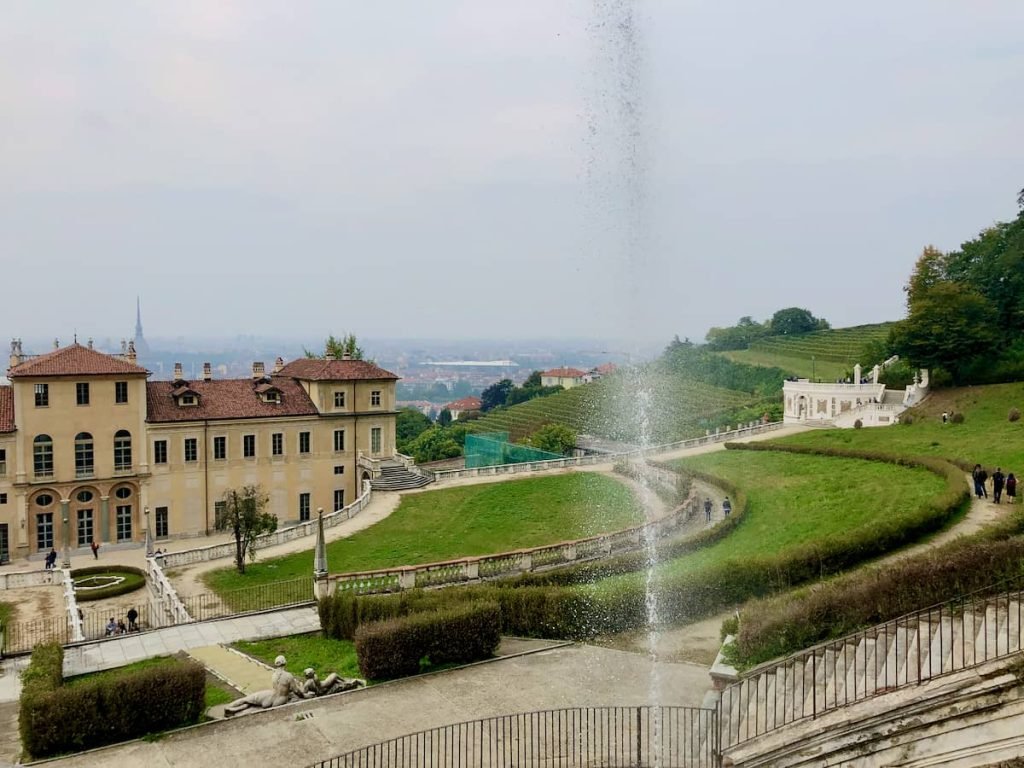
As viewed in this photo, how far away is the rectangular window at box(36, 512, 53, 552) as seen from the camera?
141ft

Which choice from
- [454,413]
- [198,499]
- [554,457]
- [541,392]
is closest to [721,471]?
[554,457]

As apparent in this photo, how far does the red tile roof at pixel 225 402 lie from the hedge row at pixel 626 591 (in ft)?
90.6

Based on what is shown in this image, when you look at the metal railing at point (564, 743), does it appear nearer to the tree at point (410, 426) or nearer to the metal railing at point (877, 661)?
the metal railing at point (877, 661)

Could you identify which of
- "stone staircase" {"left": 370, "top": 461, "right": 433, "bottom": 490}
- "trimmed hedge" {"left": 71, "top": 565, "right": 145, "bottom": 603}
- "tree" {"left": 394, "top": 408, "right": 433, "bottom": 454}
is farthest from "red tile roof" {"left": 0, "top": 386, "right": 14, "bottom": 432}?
"tree" {"left": 394, "top": 408, "right": 433, "bottom": 454}

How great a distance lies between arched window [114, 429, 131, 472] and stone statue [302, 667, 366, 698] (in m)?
32.4

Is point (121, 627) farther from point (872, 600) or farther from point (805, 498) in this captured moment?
point (805, 498)

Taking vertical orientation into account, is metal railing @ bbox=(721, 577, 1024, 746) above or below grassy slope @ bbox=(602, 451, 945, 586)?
above

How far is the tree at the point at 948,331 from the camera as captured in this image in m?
55.8

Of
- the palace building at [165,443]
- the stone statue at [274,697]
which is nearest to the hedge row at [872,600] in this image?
the stone statue at [274,697]

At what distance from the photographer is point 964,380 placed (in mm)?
58031

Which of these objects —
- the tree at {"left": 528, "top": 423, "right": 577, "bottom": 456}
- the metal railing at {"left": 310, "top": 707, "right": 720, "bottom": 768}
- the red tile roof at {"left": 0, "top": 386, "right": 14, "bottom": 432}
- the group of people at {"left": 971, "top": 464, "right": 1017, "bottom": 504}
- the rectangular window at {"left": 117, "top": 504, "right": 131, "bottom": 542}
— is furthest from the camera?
the tree at {"left": 528, "top": 423, "right": 577, "bottom": 456}

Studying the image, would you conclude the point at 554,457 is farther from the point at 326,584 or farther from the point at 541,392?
the point at 541,392

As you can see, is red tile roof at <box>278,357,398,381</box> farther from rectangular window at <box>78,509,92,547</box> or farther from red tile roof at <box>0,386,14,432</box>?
red tile roof at <box>0,386,14,432</box>

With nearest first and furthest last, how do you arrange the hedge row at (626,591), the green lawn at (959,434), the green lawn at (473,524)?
the hedge row at (626,591) < the green lawn at (473,524) < the green lawn at (959,434)
